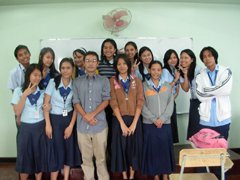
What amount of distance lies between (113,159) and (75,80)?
0.98 meters

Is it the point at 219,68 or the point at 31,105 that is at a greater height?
the point at 219,68

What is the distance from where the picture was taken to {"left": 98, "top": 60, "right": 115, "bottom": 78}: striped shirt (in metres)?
2.91

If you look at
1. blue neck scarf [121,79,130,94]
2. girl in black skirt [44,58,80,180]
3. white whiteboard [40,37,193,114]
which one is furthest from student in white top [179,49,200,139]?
girl in black skirt [44,58,80,180]

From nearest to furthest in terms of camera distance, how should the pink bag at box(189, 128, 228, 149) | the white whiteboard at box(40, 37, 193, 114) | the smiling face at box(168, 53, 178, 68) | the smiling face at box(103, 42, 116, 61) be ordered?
1. the pink bag at box(189, 128, 228, 149)
2. the smiling face at box(103, 42, 116, 61)
3. the smiling face at box(168, 53, 178, 68)
4. the white whiteboard at box(40, 37, 193, 114)

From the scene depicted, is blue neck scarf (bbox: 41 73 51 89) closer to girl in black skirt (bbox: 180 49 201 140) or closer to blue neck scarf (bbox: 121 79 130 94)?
blue neck scarf (bbox: 121 79 130 94)

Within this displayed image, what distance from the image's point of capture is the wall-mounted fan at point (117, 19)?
11.3ft

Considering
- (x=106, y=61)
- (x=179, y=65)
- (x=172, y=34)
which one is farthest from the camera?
(x=172, y=34)

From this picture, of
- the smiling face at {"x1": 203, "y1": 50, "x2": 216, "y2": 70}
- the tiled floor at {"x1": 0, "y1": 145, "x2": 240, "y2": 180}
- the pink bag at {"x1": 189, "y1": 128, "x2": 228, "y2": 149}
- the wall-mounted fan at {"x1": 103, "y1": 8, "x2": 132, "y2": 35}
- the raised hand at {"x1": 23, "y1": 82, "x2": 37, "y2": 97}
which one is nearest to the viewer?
the pink bag at {"x1": 189, "y1": 128, "x2": 228, "y2": 149}

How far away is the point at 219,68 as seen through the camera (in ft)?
8.66

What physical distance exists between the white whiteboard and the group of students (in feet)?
3.68

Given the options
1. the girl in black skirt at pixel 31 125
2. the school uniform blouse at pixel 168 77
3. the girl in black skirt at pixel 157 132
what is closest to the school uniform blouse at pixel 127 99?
the girl in black skirt at pixel 157 132

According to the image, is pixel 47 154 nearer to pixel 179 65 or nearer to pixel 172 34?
pixel 179 65

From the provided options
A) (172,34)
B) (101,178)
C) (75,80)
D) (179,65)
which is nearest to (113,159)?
(101,178)

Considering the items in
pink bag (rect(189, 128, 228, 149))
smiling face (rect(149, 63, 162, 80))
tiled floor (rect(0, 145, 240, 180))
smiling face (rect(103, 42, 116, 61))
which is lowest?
tiled floor (rect(0, 145, 240, 180))
